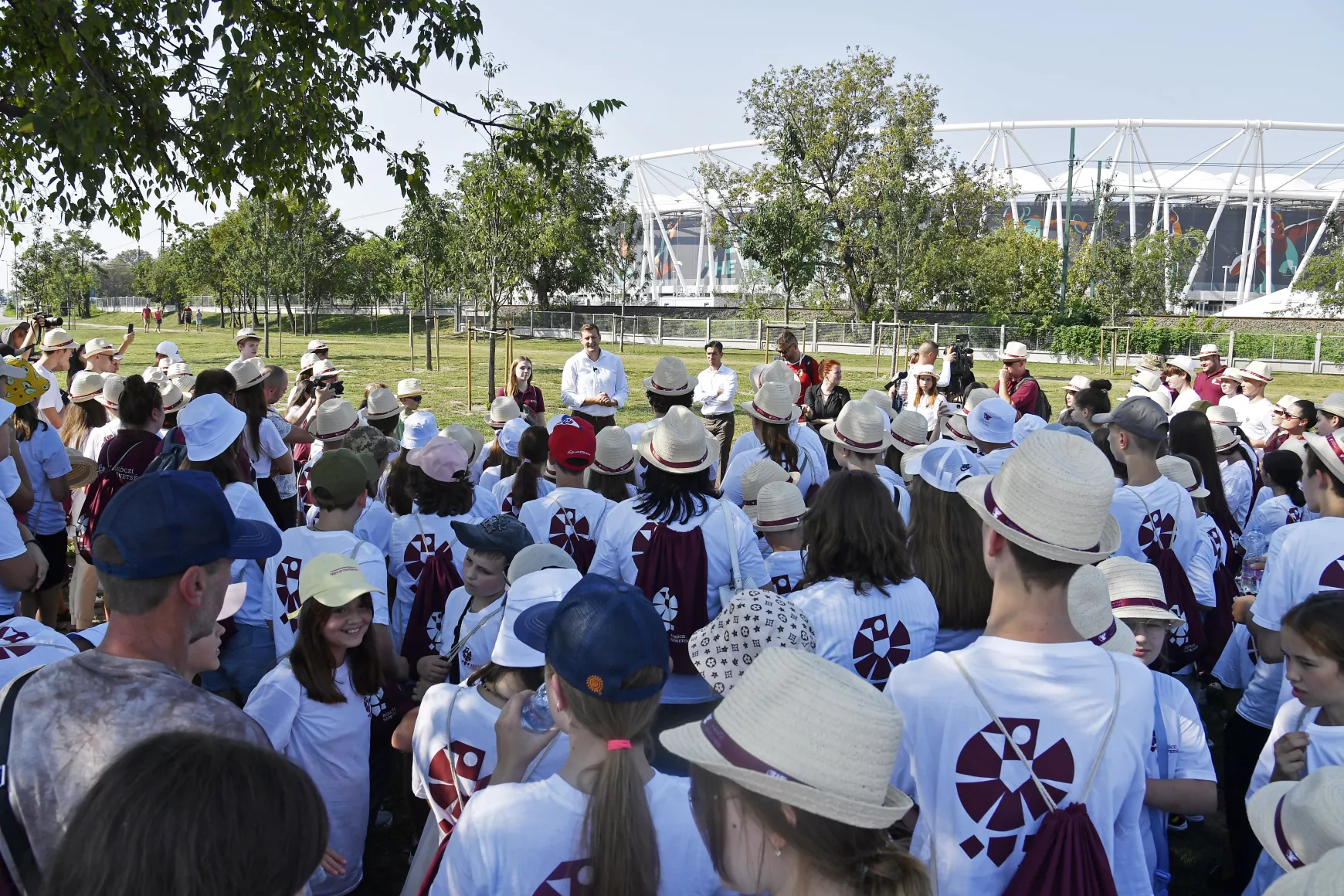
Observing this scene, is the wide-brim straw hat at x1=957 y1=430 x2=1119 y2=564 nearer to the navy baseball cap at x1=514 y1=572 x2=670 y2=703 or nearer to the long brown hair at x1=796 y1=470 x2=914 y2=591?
the navy baseball cap at x1=514 y1=572 x2=670 y2=703

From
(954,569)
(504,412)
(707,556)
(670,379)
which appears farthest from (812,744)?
(670,379)

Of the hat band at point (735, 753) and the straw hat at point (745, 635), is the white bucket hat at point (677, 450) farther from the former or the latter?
the hat band at point (735, 753)

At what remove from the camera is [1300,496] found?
567 cm

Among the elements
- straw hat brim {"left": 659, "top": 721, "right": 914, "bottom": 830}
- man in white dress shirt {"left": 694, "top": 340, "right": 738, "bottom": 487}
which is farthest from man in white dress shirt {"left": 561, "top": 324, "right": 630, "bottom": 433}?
straw hat brim {"left": 659, "top": 721, "right": 914, "bottom": 830}

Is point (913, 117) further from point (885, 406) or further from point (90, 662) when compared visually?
point (90, 662)

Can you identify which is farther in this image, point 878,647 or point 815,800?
point 878,647

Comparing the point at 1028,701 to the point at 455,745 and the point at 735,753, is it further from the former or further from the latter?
the point at 455,745

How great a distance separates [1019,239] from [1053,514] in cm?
5195

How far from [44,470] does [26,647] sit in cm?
371

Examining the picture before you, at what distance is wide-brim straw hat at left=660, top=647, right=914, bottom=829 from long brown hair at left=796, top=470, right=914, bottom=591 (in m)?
1.66

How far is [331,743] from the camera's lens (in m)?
3.29

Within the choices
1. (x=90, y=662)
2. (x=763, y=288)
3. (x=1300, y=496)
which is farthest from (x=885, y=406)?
(x=763, y=288)

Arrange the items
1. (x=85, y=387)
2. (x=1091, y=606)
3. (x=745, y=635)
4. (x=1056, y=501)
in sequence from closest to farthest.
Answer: (x=1056, y=501), (x=745, y=635), (x=1091, y=606), (x=85, y=387)

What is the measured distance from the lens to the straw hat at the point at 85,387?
7.14 meters
